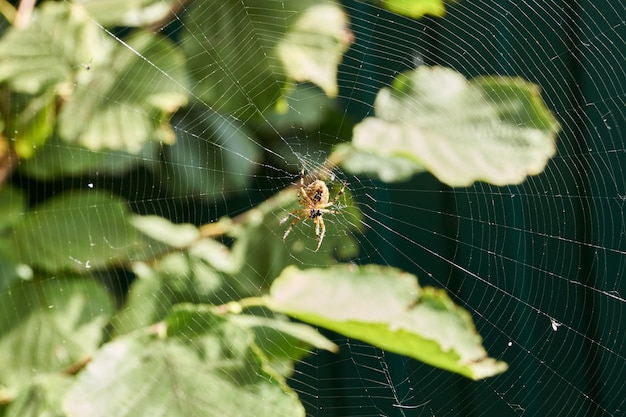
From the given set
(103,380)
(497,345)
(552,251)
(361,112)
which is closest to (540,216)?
(552,251)

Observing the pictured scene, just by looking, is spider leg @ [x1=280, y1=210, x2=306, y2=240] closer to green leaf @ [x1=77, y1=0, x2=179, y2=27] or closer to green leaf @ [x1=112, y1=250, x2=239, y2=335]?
green leaf @ [x1=112, y1=250, x2=239, y2=335]

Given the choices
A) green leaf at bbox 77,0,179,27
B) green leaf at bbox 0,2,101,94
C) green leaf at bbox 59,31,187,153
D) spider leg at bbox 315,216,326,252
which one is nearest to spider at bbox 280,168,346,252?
spider leg at bbox 315,216,326,252

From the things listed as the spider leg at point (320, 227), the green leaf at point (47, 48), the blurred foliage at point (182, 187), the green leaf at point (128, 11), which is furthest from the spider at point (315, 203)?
the green leaf at point (47, 48)

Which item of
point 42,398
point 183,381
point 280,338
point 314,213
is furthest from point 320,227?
point 42,398

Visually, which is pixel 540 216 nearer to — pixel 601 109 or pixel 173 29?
pixel 601 109

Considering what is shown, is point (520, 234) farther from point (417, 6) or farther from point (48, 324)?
point (48, 324)

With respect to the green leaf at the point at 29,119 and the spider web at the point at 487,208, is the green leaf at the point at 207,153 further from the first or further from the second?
the green leaf at the point at 29,119
